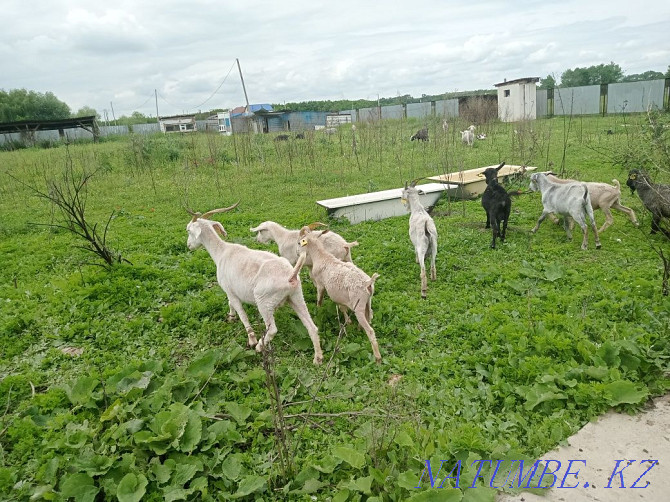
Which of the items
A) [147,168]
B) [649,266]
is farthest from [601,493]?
[147,168]

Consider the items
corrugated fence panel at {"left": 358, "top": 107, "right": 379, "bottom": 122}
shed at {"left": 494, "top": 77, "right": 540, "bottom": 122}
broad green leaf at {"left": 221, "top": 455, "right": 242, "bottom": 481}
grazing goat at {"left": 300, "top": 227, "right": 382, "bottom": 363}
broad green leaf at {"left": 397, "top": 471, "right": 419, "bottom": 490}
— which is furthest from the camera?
shed at {"left": 494, "top": 77, "right": 540, "bottom": 122}

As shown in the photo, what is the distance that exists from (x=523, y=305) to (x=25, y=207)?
38.2 feet

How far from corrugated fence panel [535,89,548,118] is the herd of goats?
86.3ft

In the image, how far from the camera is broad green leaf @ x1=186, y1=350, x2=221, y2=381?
147 inches

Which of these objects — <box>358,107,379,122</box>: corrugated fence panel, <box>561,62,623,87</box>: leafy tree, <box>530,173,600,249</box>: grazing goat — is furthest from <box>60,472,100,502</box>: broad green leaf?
<box>561,62,623,87</box>: leafy tree

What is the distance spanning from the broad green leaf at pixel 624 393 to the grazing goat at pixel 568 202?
345 cm

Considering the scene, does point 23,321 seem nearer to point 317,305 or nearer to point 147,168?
point 317,305

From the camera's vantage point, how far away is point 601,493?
259cm

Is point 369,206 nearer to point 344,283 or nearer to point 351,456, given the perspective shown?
point 344,283

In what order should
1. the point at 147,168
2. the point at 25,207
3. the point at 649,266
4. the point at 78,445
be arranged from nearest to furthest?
the point at 78,445 < the point at 649,266 < the point at 25,207 < the point at 147,168

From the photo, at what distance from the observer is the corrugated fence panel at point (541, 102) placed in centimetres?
2983

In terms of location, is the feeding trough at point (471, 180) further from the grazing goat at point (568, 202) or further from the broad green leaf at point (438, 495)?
the broad green leaf at point (438, 495)

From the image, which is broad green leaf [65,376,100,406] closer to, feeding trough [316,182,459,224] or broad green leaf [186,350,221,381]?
broad green leaf [186,350,221,381]

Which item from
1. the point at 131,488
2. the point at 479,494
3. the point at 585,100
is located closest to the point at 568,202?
the point at 479,494
